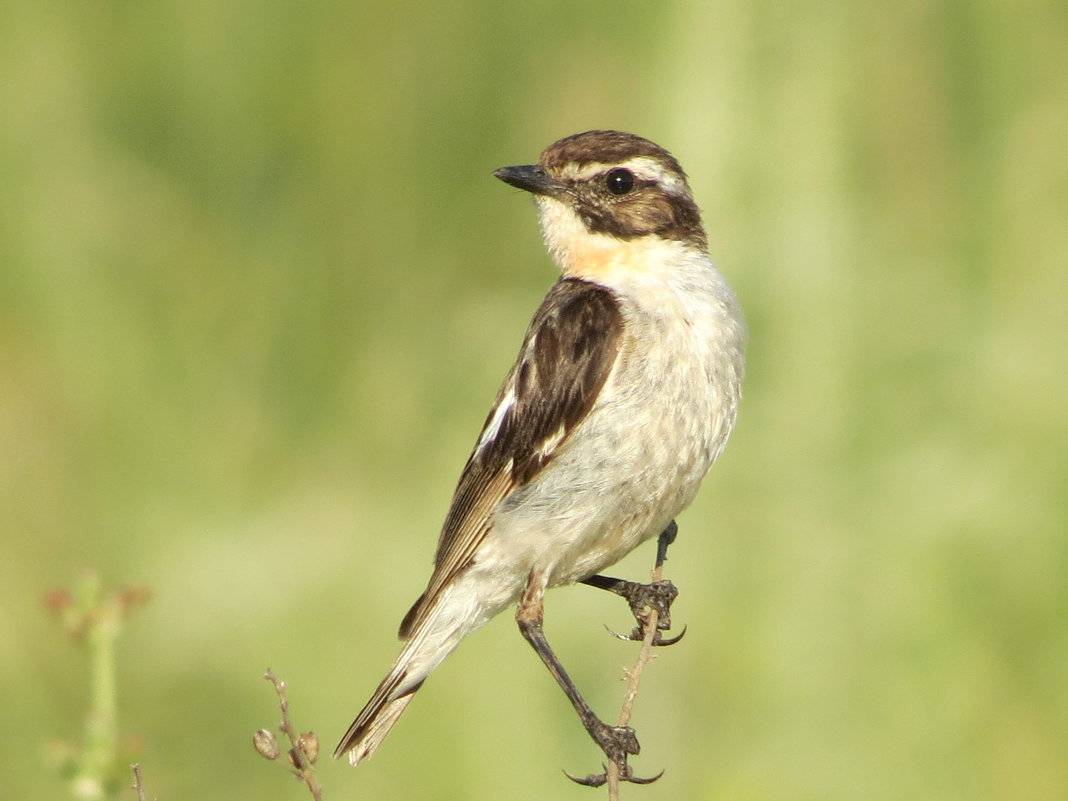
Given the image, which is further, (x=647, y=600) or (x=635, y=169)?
(x=647, y=600)

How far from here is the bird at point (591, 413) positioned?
5.35 metres

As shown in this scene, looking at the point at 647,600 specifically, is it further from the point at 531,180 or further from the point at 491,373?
the point at 491,373

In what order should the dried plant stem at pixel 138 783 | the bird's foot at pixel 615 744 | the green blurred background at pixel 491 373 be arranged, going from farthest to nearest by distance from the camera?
the green blurred background at pixel 491 373, the bird's foot at pixel 615 744, the dried plant stem at pixel 138 783

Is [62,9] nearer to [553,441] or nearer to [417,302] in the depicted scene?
[417,302]

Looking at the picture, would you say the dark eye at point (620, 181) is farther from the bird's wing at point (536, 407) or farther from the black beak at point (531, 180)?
the bird's wing at point (536, 407)

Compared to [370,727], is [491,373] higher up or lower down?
higher up

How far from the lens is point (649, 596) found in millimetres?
6086

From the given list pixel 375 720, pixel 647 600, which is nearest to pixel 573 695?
pixel 647 600

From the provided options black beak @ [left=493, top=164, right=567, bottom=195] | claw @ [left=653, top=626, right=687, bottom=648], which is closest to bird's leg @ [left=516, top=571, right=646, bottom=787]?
claw @ [left=653, top=626, right=687, bottom=648]

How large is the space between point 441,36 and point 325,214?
1286mm

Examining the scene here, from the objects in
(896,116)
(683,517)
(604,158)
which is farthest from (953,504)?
(604,158)

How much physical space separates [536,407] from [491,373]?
2.18m

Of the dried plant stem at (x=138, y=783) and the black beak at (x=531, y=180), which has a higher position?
the black beak at (x=531, y=180)

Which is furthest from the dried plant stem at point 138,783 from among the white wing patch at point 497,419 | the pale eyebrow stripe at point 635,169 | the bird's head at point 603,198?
the pale eyebrow stripe at point 635,169
